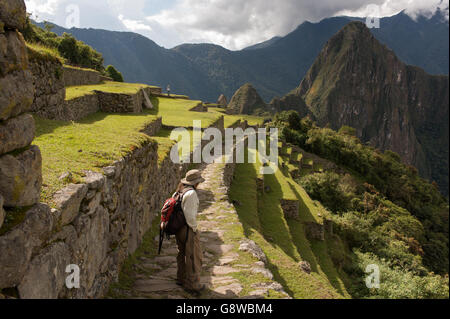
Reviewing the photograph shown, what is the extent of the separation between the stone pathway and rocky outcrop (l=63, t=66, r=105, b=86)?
13.4m

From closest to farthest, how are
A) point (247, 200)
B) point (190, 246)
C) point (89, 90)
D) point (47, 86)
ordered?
1. point (190, 246)
2. point (47, 86)
3. point (247, 200)
4. point (89, 90)

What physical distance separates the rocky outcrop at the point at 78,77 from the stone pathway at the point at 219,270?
1341cm

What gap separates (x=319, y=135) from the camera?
48969 mm

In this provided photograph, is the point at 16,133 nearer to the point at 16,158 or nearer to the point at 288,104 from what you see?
the point at 16,158

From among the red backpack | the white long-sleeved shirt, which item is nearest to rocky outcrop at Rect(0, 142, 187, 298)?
the red backpack

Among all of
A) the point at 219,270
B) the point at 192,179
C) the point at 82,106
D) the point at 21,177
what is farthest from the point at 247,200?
the point at 21,177

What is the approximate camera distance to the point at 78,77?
1927 centimetres

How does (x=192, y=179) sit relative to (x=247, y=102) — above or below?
below

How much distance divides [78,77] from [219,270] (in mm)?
18070

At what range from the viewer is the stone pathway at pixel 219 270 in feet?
14.8

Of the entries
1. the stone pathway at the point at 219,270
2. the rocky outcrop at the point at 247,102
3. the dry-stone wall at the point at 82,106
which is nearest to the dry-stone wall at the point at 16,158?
the stone pathway at the point at 219,270

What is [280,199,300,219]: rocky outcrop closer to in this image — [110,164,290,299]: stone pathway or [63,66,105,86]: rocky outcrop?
[110,164,290,299]: stone pathway
